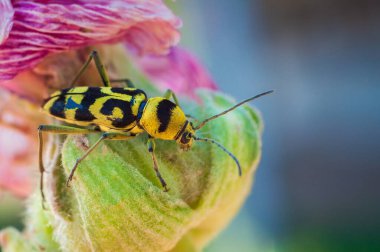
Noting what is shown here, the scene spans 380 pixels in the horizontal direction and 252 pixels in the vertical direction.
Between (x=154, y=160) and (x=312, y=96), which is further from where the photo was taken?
(x=312, y=96)

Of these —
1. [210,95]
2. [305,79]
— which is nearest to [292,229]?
[305,79]

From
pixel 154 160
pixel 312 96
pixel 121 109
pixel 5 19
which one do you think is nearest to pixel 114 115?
pixel 121 109

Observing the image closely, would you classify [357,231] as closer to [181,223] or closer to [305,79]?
[305,79]

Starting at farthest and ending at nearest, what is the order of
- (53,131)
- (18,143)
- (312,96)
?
1. (312,96)
2. (18,143)
3. (53,131)

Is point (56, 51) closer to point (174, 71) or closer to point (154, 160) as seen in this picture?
point (154, 160)

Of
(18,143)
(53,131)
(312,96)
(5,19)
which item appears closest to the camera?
(5,19)

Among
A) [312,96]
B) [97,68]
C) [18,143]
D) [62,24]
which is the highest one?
[62,24]

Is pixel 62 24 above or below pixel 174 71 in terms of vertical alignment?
above

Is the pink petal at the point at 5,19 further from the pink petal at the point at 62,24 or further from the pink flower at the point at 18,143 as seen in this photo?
the pink flower at the point at 18,143
